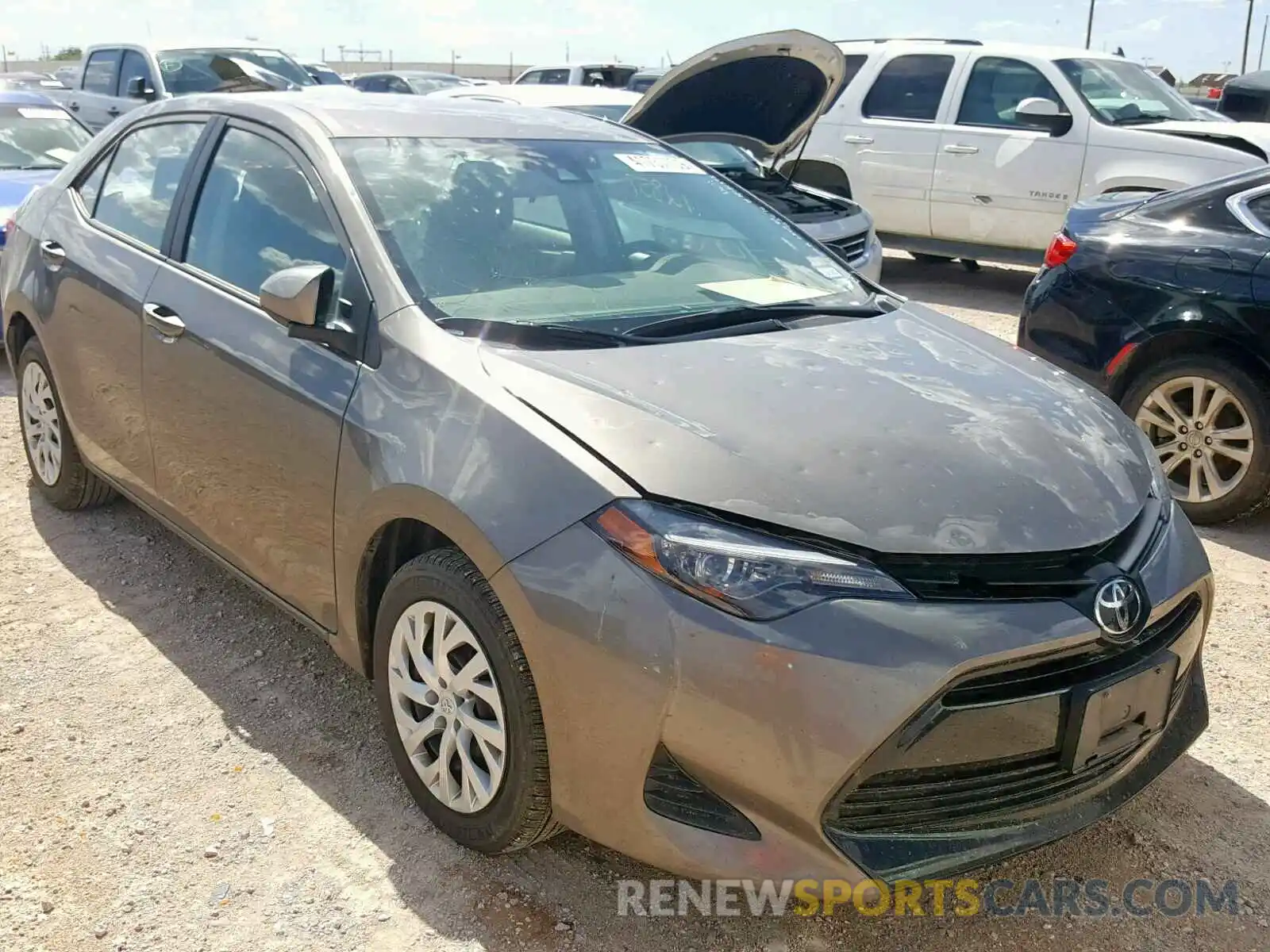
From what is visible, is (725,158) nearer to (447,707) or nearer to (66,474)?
(66,474)

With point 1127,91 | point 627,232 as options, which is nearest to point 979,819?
point 627,232

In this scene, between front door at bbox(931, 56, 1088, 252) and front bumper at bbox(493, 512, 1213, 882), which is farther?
front door at bbox(931, 56, 1088, 252)

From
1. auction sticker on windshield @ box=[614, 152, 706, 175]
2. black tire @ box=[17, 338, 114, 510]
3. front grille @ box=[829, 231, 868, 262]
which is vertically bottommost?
black tire @ box=[17, 338, 114, 510]

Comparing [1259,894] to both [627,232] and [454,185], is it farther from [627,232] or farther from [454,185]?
[454,185]

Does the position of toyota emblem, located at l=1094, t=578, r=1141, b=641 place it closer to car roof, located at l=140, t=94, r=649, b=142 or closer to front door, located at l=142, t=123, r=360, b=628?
front door, located at l=142, t=123, r=360, b=628

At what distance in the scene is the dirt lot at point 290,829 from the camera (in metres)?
2.46

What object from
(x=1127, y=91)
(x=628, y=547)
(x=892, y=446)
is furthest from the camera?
(x=1127, y=91)

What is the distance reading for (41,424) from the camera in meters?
4.58

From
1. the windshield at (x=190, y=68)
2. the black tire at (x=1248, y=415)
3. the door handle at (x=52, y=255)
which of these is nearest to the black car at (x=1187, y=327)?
the black tire at (x=1248, y=415)

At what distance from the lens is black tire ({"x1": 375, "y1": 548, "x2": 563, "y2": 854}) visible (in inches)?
93.1

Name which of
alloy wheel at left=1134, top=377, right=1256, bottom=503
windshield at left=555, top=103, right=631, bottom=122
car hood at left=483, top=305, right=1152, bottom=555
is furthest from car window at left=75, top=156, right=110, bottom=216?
windshield at left=555, top=103, right=631, bottom=122

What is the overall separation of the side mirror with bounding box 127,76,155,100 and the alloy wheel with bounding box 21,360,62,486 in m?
9.50

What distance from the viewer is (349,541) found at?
2.81m

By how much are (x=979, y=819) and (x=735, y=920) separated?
0.60 metres
